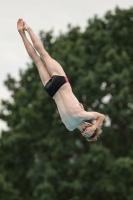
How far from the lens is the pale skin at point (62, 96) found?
33.9 ft

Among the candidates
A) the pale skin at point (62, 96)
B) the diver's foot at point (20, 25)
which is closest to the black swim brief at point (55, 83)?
the pale skin at point (62, 96)

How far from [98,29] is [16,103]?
5.87 meters

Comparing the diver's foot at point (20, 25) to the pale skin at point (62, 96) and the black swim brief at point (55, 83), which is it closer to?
Answer: the pale skin at point (62, 96)

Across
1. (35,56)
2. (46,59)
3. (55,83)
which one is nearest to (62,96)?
(55,83)

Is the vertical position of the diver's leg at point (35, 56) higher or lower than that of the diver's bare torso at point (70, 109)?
higher

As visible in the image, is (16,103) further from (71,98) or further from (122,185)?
(71,98)

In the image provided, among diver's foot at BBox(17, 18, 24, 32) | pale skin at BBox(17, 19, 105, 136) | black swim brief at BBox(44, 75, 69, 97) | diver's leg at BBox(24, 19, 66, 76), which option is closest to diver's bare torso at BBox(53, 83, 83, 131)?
pale skin at BBox(17, 19, 105, 136)

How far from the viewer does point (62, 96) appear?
1057cm

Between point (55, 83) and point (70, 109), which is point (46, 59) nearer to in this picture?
point (55, 83)

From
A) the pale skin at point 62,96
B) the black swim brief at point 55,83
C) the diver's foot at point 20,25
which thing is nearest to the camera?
the pale skin at point 62,96

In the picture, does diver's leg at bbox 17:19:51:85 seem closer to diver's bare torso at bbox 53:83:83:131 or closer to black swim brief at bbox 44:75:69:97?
black swim brief at bbox 44:75:69:97

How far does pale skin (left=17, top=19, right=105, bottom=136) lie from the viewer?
33.9 feet

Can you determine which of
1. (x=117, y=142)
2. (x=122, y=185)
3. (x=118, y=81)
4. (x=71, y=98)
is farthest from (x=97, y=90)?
(x=71, y=98)

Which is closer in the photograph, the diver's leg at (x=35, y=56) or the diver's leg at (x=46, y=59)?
the diver's leg at (x=46, y=59)
